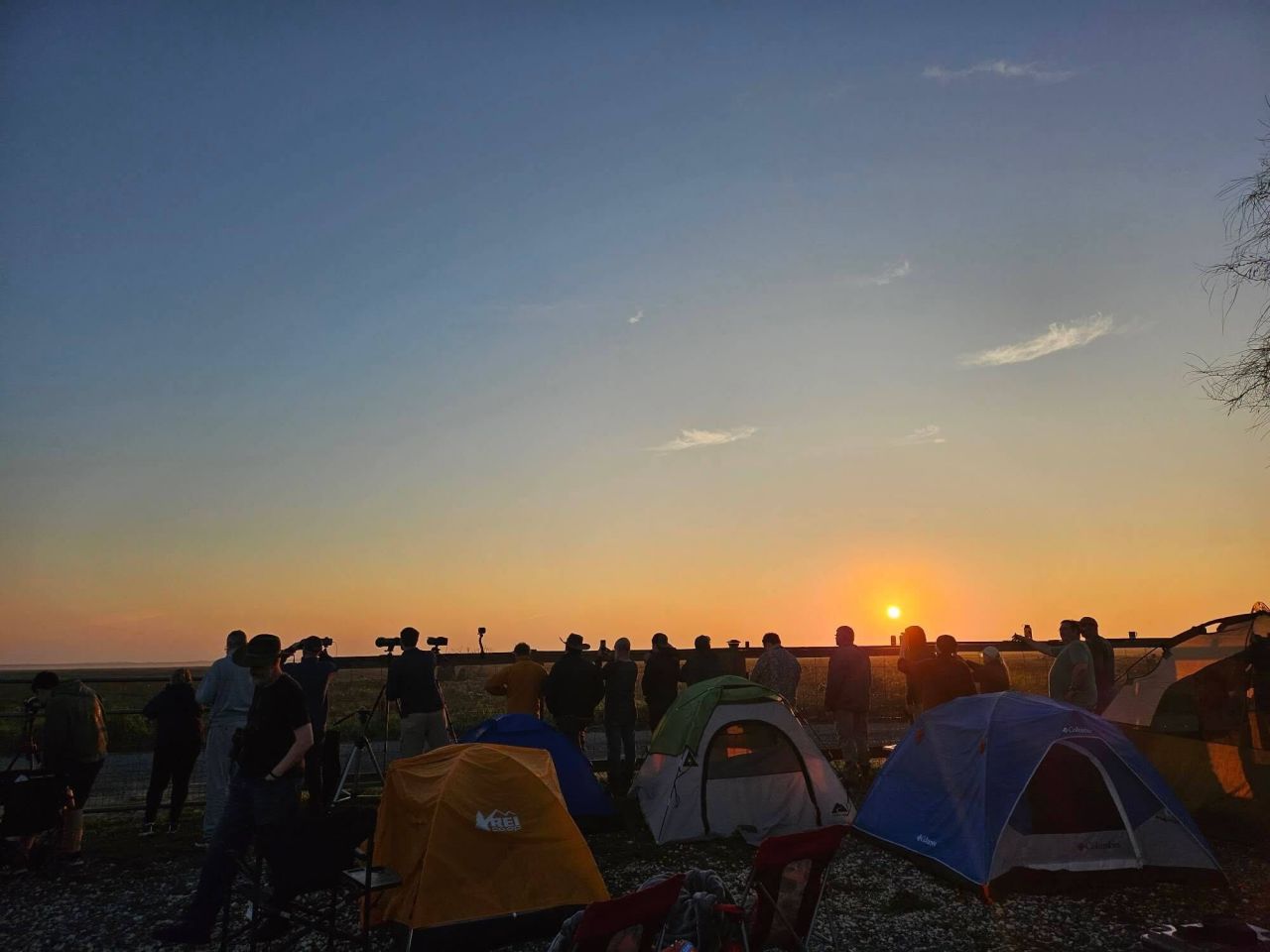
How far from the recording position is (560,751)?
9.77 meters

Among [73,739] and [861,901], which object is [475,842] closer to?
[861,901]

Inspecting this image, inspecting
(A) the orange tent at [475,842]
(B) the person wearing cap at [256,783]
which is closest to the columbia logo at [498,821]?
(A) the orange tent at [475,842]

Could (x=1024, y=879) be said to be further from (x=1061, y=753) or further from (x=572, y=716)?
(x=572, y=716)

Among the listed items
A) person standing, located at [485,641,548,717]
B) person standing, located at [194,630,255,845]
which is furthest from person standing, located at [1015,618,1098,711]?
person standing, located at [194,630,255,845]

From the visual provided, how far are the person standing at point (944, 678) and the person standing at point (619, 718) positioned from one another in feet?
12.2

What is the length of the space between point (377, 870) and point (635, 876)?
3102 mm

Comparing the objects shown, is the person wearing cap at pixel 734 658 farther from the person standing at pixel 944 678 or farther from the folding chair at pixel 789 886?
the folding chair at pixel 789 886

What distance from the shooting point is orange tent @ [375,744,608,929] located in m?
6.48

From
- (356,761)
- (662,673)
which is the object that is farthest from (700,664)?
(356,761)

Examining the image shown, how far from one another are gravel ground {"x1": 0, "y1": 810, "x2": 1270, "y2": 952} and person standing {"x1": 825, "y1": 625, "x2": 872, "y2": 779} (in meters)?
2.64

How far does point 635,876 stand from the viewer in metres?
8.45

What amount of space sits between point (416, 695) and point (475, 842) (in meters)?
4.03

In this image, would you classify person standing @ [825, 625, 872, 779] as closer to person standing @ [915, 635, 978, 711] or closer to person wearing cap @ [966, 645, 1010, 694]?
person wearing cap @ [966, 645, 1010, 694]

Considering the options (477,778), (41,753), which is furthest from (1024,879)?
(41,753)
